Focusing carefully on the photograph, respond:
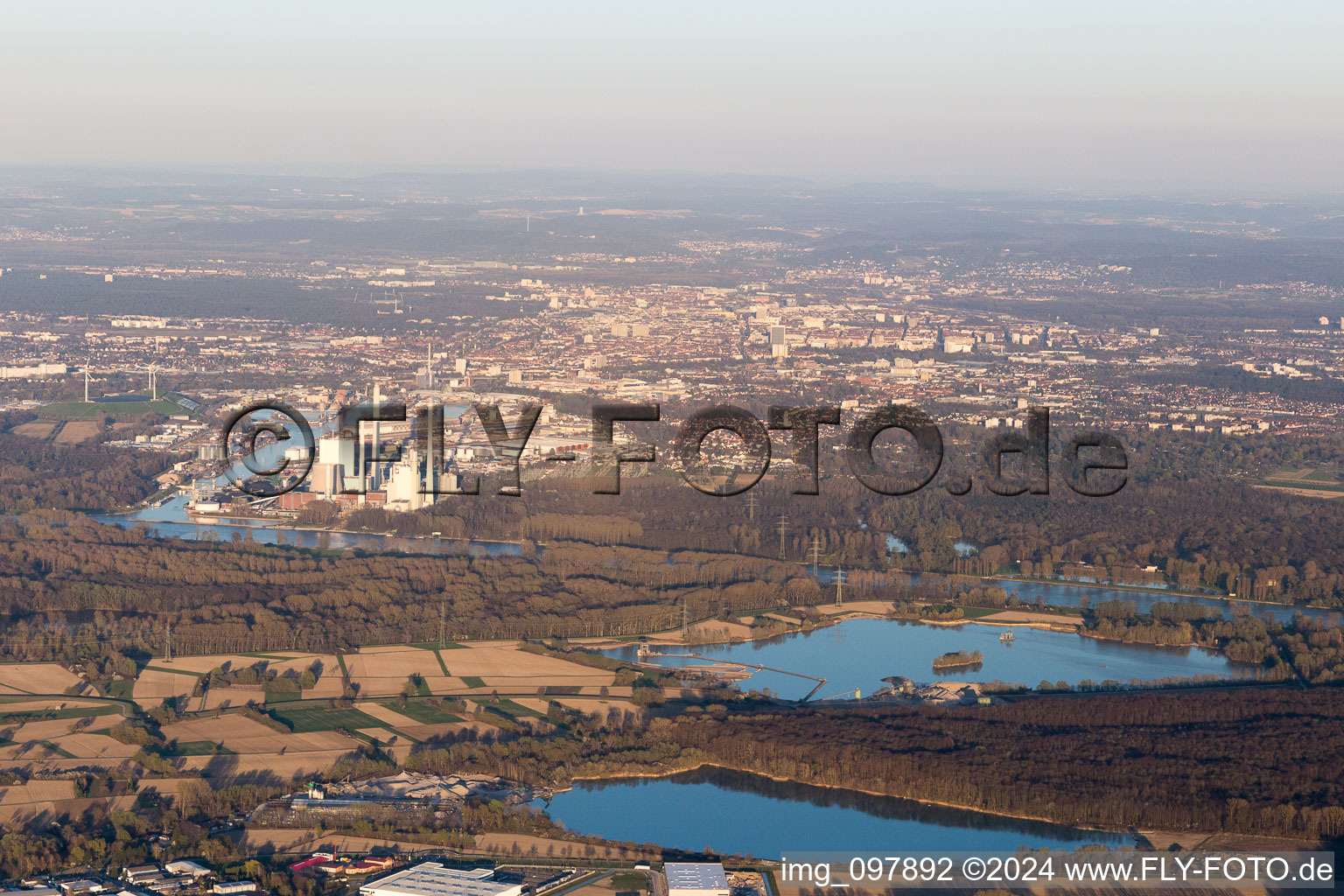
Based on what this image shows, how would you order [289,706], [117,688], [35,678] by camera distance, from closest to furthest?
1. [289,706]
2. [117,688]
3. [35,678]

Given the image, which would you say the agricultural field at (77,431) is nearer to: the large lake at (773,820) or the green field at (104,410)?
the green field at (104,410)

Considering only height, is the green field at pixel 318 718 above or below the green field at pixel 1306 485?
below

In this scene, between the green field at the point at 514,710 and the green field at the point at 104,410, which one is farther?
the green field at the point at 104,410

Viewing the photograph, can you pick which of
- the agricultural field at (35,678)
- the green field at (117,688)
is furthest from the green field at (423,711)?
the agricultural field at (35,678)

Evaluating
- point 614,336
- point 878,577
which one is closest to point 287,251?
point 614,336

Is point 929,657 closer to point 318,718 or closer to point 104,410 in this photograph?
point 318,718

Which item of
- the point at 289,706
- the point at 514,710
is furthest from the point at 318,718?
the point at 514,710

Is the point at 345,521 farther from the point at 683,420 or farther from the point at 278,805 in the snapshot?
the point at 278,805

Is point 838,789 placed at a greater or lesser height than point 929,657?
lesser
